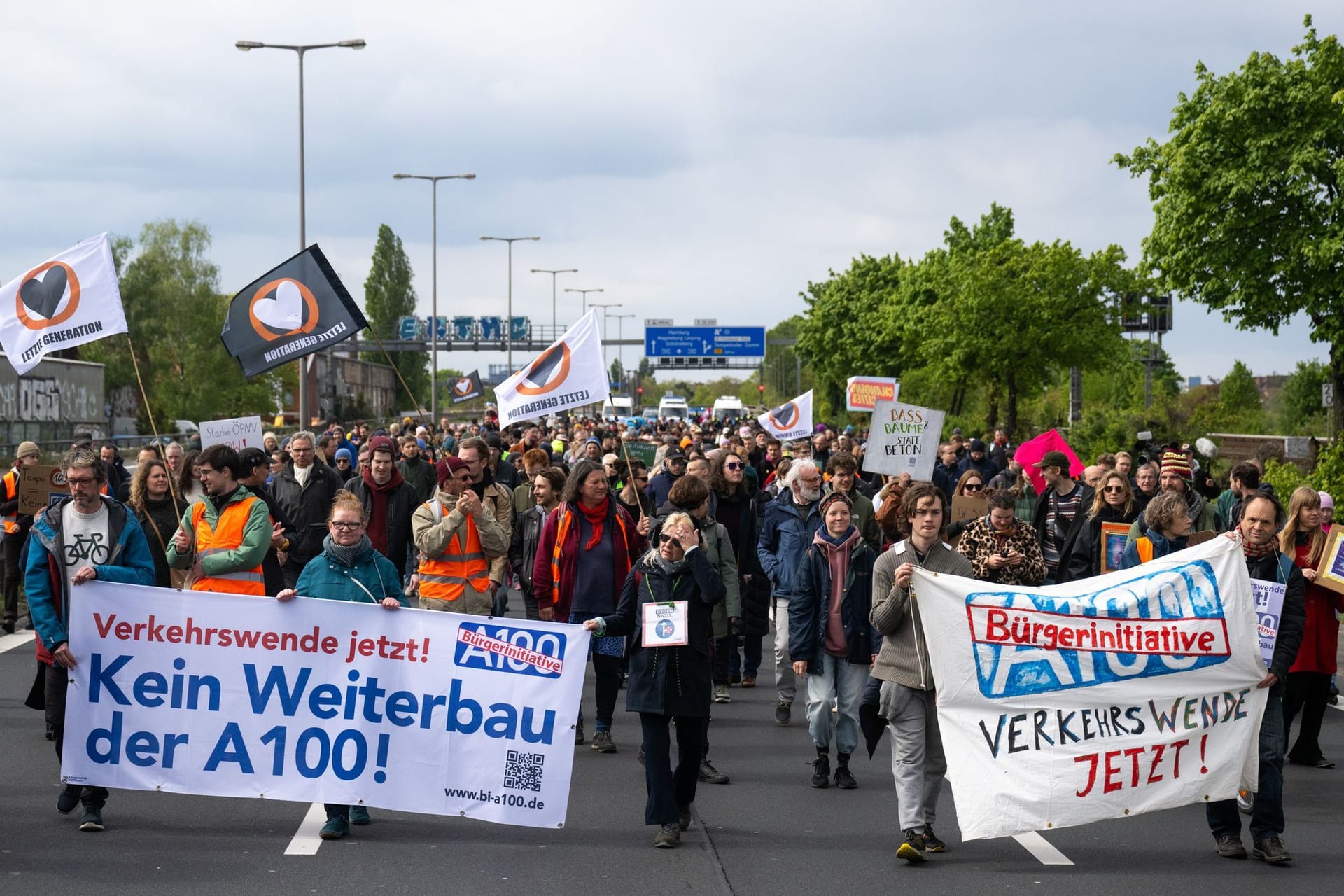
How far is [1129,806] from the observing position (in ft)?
22.0

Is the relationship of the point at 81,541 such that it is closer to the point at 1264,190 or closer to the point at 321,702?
the point at 321,702

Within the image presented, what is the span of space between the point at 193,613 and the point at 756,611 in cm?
529

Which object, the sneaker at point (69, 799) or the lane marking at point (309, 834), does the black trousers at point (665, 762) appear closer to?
the lane marking at point (309, 834)

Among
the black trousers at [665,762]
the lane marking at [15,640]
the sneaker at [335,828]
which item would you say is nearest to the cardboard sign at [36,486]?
the lane marking at [15,640]

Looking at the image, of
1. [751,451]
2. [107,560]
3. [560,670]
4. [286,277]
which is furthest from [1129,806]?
[751,451]

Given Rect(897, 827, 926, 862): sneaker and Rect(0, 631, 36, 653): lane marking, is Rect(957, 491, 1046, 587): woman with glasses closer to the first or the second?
Rect(897, 827, 926, 862): sneaker

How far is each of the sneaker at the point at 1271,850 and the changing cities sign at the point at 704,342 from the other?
246 ft

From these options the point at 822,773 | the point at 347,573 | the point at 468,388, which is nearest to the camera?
the point at 347,573

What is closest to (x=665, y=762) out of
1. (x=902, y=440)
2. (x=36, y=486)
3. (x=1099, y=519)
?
(x=1099, y=519)

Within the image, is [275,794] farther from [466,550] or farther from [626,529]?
[626,529]

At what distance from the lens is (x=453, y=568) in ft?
29.4

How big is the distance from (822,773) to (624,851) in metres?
1.81

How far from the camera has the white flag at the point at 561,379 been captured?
14352 mm

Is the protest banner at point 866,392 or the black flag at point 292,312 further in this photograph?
the protest banner at point 866,392
